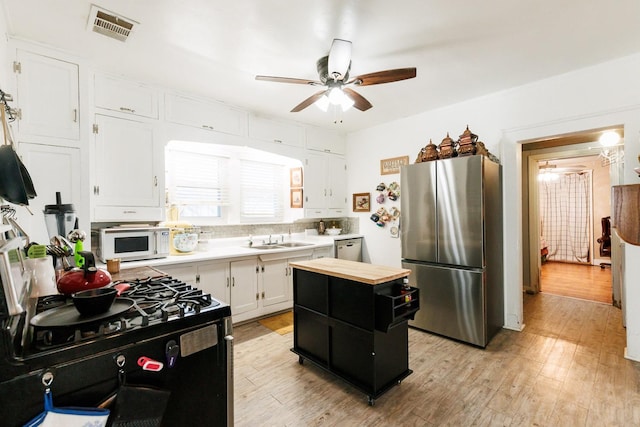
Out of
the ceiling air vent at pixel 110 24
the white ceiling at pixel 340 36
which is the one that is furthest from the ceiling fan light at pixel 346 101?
the ceiling air vent at pixel 110 24

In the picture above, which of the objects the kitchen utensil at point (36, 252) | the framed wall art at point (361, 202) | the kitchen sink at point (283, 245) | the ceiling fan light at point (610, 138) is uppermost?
the ceiling fan light at point (610, 138)

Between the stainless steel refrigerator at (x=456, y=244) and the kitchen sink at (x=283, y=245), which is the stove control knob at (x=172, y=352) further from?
the kitchen sink at (x=283, y=245)

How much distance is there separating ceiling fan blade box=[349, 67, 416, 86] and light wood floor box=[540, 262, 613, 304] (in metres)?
4.40

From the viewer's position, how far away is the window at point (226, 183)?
3.52 meters

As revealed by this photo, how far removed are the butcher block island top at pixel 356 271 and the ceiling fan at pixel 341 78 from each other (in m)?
1.29

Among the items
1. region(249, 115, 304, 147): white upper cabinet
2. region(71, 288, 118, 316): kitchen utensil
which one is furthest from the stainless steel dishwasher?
region(71, 288, 118, 316): kitchen utensil

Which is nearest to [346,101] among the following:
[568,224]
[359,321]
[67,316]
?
[359,321]

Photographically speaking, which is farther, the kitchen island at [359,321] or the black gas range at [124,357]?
the kitchen island at [359,321]

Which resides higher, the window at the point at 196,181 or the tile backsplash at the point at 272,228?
the window at the point at 196,181

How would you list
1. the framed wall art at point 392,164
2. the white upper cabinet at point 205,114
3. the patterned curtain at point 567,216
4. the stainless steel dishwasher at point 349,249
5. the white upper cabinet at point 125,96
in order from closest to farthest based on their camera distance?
the white upper cabinet at point 125,96, the white upper cabinet at point 205,114, the framed wall art at point 392,164, the stainless steel dishwasher at point 349,249, the patterned curtain at point 567,216

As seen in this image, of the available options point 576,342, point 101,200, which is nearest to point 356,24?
point 101,200

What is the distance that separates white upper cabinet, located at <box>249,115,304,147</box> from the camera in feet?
12.4

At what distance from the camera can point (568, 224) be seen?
6.87 metres

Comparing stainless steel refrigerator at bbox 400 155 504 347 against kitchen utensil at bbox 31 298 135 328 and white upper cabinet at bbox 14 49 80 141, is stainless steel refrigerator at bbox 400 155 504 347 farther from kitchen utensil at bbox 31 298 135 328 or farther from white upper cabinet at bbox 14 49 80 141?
white upper cabinet at bbox 14 49 80 141
